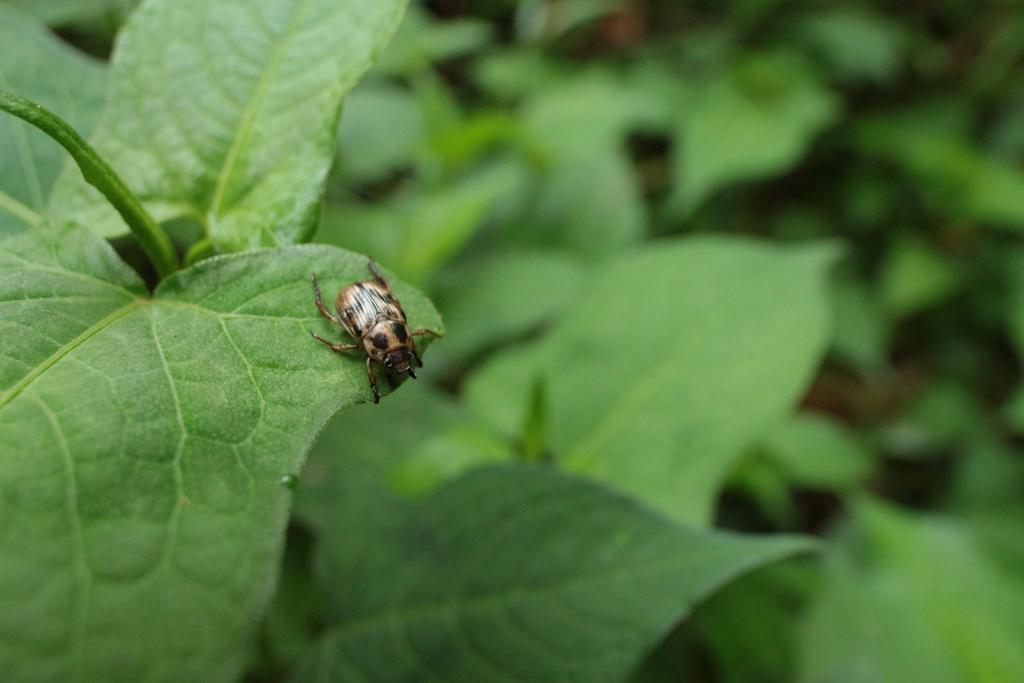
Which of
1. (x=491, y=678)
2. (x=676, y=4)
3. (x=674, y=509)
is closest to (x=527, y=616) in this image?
(x=491, y=678)

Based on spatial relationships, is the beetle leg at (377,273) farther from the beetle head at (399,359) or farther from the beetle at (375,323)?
the beetle head at (399,359)

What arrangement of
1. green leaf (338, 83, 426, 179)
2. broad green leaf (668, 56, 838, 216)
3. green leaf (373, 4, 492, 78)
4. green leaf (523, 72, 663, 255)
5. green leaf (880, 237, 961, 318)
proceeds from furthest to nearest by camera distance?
green leaf (880, 237, 961, 318)
broad green leaf (668, 56, 838, 216)
green leaf (523, 72, 663, 255)
green leaf (373, 4, 492, 78)
green leaf (338, 83, 426, 179)

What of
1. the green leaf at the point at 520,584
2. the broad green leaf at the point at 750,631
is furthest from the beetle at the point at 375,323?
the broad green leaf at the point at 750,631

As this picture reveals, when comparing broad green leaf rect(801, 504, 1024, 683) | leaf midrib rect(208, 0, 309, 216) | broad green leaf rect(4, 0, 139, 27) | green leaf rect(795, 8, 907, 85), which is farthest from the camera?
green leaf rect(795, 8, 907, 85)

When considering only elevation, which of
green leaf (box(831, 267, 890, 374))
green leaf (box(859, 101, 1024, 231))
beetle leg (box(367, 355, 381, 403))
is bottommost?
green leaf (box(831, 267, 890, 374))

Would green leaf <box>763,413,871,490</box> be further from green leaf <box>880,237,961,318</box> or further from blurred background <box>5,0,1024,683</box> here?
green leaf <box>880,237,961,318</box>

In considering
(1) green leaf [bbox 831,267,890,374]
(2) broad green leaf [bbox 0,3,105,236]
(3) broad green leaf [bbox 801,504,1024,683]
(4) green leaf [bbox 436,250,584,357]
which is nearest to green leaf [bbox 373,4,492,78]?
(4) green leaf [bbox 436,250,584,357]
